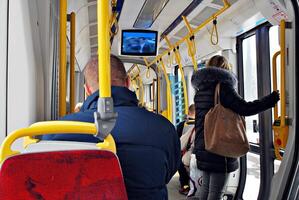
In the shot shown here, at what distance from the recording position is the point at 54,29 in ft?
5.82

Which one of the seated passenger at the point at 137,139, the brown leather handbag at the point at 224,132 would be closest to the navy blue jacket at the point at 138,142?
the seated passenger at the point at 137,139

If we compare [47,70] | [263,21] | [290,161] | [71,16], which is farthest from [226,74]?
[47,70]

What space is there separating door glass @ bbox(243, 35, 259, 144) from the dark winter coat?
52.5 inches

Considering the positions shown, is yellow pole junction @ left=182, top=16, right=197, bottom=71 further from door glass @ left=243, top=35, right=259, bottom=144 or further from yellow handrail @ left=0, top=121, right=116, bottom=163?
yellow handrail @ left=0, top=121, right=116, bottom=163

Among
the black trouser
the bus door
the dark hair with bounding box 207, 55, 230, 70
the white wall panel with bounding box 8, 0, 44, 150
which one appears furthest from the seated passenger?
the black trouser

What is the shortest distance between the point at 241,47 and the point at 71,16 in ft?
10.0

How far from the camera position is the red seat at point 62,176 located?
93 cm

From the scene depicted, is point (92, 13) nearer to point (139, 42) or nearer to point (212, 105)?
point (139, 42)

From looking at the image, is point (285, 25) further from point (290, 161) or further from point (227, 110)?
point (290, 161)

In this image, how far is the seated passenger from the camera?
1.32 meters

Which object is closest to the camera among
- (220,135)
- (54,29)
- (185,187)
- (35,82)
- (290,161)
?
(35,82)

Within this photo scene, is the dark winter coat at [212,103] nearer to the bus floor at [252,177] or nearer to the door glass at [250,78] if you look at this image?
the door glass at [250,78]

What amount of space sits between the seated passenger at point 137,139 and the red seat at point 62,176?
0.81 feet

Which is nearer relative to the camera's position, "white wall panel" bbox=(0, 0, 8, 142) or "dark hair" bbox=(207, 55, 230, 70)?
"white wall panel" bbox=(0, 0, 8, 142)
